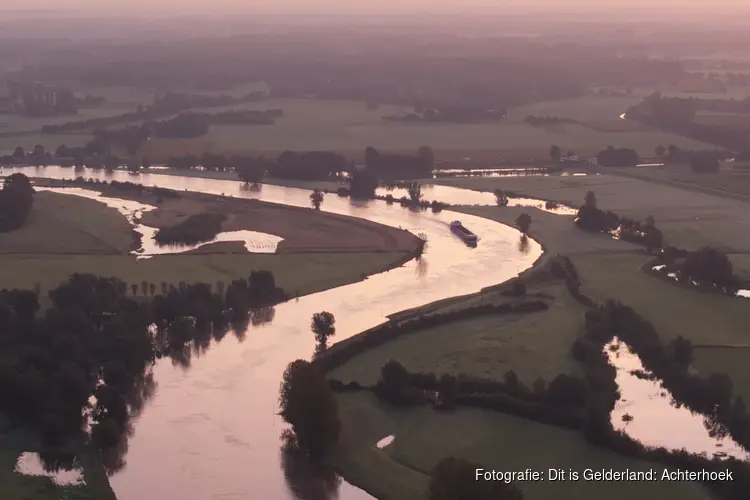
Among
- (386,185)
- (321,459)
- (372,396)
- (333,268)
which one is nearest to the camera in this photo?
(321,459)

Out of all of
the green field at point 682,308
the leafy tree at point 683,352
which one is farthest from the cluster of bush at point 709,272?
the leafy tree at point 683,352

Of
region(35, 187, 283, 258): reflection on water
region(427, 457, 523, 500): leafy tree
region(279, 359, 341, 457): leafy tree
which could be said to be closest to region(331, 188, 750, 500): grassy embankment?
region(279, 359, 341, 457): leafy tree

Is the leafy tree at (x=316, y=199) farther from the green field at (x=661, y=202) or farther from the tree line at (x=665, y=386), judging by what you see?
the tree line at (x=665, y=386)

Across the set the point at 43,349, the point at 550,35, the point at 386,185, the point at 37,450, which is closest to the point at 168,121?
the point at 386,185

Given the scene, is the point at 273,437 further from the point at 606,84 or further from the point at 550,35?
the point at 550,35

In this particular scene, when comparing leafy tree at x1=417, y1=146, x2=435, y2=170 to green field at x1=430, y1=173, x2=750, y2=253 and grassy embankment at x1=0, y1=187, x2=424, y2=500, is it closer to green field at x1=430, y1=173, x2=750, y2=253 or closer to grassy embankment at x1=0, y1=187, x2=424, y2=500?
green field at x1=430, y1=173, x2=750, y2=253
